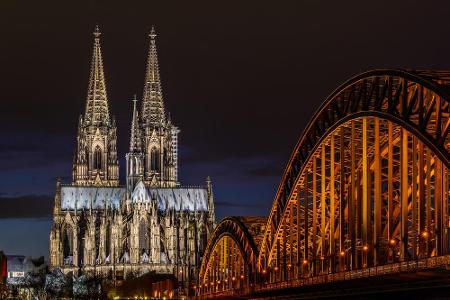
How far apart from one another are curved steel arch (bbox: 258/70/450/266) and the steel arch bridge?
0.19ft

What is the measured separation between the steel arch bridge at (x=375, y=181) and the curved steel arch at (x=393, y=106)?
6 cm

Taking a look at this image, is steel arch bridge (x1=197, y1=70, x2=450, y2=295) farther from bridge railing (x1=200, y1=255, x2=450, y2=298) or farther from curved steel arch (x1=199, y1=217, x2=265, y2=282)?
curved steel arch (x1=199, y1=217, x2=265, y2=282)

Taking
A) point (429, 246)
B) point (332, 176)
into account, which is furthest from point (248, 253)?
point (429, 246)

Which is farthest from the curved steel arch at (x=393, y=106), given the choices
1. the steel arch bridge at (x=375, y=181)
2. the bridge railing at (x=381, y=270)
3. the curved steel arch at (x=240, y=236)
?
the curved steel arch at (x=240, y=236)

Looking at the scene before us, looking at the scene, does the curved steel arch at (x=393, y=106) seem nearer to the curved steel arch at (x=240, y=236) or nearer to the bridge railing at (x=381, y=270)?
the bridge railing at (x=381, y=270)

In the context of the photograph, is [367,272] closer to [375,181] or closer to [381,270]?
[381,270]

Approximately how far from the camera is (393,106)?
A: 245 feet

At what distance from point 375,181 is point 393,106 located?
18.1ft

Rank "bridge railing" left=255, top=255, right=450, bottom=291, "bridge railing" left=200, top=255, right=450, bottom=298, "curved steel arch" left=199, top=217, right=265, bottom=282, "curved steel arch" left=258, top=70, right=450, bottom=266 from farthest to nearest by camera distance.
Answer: "curved steel arch" left=199, top=217, right=265, bottom=282 → "curved steel arch" left=258, top=70, right=450, bottom=266 → "bridge railing" left=200, top=255, right=450, bottom=298 → "bridge railing" left=255, top=255, right=450, bottom=291

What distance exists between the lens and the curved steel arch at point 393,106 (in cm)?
6794

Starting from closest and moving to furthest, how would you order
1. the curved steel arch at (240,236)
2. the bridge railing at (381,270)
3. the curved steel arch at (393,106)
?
the bridge railing at (381,270), the curved steel arch at (393,106), the curved steel arch at (240,236)

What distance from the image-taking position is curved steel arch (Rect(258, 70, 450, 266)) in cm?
6794

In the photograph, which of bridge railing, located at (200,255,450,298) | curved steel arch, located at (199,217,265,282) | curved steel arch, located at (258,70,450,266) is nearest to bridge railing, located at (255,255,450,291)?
bridge railing, located at (200,255,450,298)

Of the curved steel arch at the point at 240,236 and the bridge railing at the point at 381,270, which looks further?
the curved steel arch at the point at 240,236
